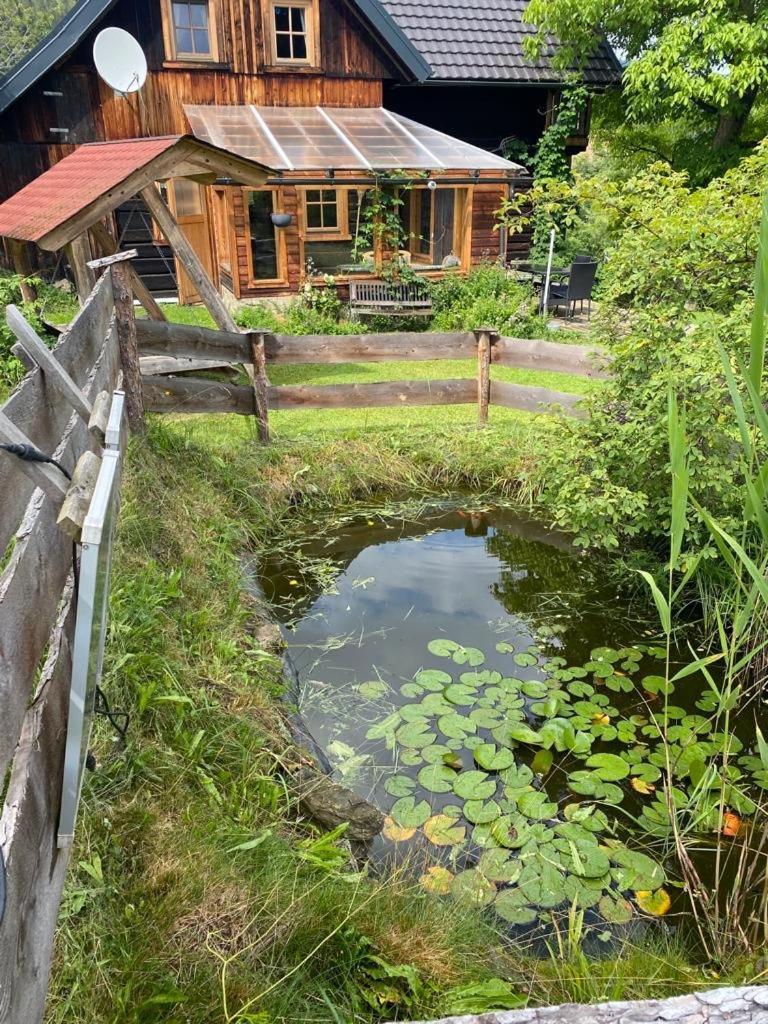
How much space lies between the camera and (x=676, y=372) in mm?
3955

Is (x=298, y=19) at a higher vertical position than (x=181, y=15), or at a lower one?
higher

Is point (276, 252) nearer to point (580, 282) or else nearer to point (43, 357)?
point (580, 282)

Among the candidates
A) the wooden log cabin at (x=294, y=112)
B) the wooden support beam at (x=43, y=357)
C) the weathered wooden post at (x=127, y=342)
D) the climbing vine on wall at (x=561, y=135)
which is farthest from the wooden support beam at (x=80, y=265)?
the climbing vine on wall at (x=561, y=135)

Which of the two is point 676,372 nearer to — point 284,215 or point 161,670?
point 161,670

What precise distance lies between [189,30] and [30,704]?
1291 cm

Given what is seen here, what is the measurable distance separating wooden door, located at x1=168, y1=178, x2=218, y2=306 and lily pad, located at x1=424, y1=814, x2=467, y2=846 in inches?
436

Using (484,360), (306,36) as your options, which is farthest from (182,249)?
(306,36)

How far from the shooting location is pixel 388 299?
39.5 ft

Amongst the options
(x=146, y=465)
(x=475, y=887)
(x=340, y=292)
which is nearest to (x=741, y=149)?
(x=340, y=292)

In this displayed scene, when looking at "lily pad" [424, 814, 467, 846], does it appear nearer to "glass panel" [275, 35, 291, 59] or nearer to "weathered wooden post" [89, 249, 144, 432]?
"weathered wooden post" [89, 249, 144, 432]

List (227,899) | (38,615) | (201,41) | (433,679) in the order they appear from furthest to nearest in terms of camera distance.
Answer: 1. (201,41)
2. (433,679)
3. (227,899)
4. (38,615)

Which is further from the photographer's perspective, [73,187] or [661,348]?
[73,187]

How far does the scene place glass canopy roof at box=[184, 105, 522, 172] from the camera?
10438 millimetres

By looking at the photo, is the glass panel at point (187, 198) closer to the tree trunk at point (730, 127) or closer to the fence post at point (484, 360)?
the fence post at point (484, 360)
